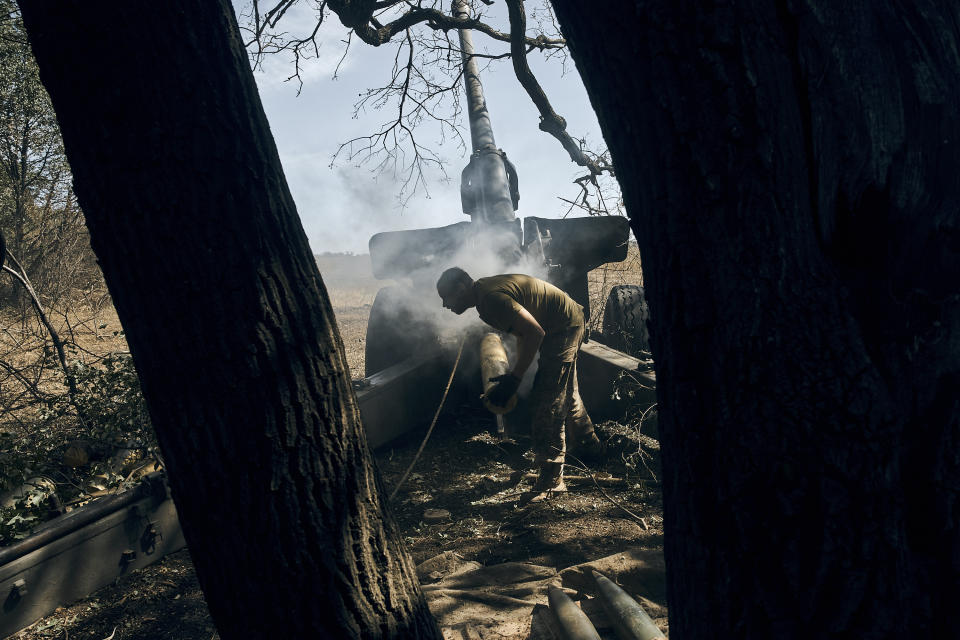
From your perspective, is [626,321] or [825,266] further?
[626,321]

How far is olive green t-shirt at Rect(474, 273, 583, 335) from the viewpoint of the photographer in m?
5.15

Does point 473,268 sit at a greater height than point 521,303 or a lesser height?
greater

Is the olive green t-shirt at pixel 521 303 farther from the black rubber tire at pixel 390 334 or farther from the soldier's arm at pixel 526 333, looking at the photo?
the black rubber tire at pixel 390 334

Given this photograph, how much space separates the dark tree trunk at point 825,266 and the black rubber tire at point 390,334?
6.47m

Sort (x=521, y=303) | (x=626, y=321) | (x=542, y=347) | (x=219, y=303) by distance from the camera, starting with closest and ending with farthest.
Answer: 1. (x=219, y=303)
2. (x=521, y=303)
3. (x=542, y=347)
4. (x=626, y=321)

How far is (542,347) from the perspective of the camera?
226 inches

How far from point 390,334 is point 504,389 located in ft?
8.74

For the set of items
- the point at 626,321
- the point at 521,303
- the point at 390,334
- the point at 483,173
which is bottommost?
the point at 626,321

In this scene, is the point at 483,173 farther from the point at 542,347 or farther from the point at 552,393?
the point at 552,393

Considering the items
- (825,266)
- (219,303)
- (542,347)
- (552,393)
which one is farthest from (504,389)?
(825,266)

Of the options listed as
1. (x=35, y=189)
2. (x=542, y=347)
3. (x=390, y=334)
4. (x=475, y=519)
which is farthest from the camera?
(x=35, y=189)

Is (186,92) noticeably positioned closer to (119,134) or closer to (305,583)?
(119,134)

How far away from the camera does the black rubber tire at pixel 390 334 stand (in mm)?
7539

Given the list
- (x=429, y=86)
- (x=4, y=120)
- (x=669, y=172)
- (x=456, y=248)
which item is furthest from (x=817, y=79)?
(x=4, y=120)
